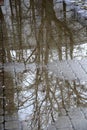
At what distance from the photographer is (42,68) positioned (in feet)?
27.3

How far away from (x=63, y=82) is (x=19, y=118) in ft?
5.70

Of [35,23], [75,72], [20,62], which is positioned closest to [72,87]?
[75,72]

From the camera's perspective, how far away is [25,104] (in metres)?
6.59

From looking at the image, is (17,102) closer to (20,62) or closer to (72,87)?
(72,87)

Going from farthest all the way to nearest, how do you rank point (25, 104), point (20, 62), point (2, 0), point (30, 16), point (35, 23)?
point (2, 0)
point (30, 16)
point (35, 23)
point (20, 62)
point (25, 104)

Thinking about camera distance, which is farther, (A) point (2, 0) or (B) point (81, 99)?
(A) point (2, 0)

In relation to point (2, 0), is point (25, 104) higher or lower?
higher

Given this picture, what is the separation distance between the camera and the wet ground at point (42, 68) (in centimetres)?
622

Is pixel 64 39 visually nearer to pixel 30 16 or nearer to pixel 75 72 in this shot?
pixel 75 72

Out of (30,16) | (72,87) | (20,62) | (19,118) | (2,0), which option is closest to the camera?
(19,118)

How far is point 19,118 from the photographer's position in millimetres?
6078

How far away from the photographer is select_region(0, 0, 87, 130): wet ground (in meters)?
6.22

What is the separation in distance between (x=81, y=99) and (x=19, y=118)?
131 centimetres

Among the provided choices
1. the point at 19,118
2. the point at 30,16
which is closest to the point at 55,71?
the point at 19,118
